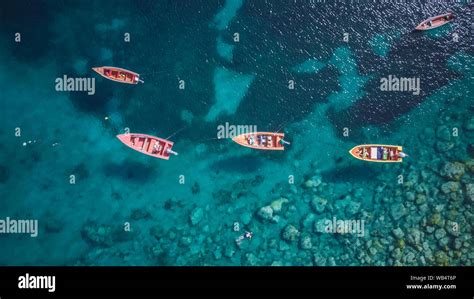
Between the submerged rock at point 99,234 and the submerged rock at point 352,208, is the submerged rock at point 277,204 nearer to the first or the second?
the submerged rock at point 352,208

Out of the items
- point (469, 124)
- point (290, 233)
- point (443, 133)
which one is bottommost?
point (290, 233)

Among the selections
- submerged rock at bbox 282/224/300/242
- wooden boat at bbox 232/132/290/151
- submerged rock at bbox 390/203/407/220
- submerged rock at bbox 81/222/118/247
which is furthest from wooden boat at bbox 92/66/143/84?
submerged rock at bbox 390/203/407/220

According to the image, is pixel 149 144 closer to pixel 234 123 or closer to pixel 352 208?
pixel 234 123

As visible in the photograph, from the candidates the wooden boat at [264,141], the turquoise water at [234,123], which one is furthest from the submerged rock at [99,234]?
the wooden boat at [264,141]

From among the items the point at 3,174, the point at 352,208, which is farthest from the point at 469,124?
the point at 3,174
